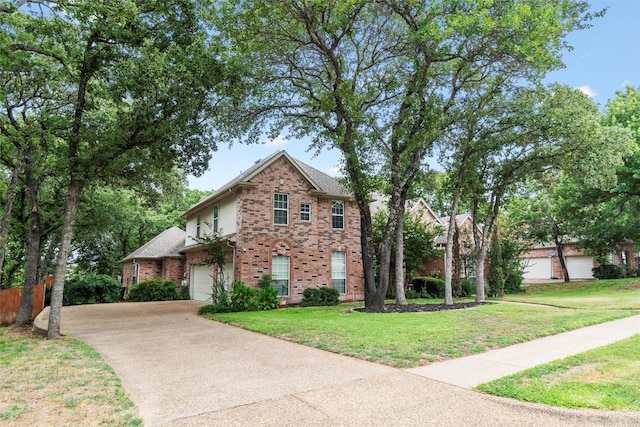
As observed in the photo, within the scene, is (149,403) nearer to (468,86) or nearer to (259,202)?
(259,202)

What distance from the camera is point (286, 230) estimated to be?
18625mm

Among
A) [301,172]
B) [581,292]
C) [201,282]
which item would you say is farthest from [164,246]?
[581,292]

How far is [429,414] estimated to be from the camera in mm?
4336

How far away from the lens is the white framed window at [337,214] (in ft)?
66.8

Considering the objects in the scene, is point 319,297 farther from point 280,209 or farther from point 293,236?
point 280,209

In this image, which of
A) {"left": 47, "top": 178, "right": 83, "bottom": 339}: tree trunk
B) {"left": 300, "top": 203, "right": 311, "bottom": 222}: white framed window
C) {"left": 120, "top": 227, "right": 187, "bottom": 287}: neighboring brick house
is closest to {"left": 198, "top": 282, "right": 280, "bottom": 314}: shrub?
{"left": 300, "top": 203, "right": 311, "bottom": 222}: white framed window

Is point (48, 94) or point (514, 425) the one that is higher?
point (48, 94)

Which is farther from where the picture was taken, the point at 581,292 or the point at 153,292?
the point at 153,292

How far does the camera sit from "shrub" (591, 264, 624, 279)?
1147 inches

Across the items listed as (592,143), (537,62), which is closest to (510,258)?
(592,143)

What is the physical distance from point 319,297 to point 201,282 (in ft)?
24.7

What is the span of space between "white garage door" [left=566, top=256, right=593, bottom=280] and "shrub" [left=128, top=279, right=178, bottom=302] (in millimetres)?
33658

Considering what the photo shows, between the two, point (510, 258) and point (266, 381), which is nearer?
point (266, 381)

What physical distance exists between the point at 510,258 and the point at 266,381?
21.5m
